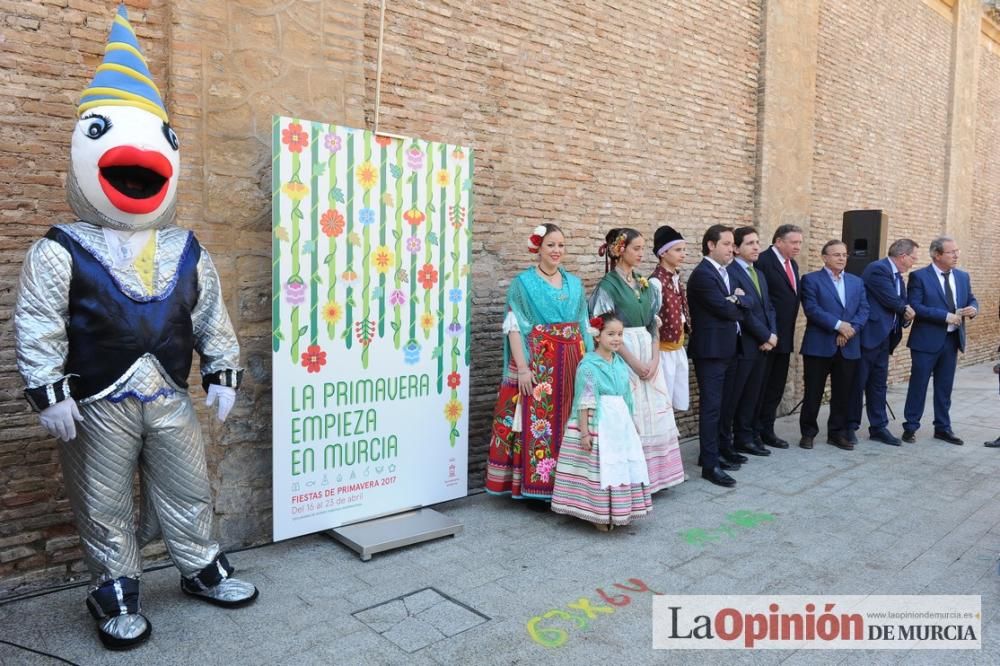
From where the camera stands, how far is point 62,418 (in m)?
2.84

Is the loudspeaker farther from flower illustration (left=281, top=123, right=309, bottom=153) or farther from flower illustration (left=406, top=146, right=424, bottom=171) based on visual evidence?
flower illustration (left=281, top=123, right=309, bottom=153)

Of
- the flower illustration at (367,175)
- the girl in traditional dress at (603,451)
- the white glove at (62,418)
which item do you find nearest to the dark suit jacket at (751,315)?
the girl in traditional dress at (603,451)

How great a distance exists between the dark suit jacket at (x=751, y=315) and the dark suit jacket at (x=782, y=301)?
0.46 m

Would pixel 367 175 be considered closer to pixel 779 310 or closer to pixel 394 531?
pixel 394 531

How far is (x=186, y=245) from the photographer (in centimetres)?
327

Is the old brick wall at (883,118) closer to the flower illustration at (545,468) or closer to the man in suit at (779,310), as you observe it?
the man in suit at (779,310)

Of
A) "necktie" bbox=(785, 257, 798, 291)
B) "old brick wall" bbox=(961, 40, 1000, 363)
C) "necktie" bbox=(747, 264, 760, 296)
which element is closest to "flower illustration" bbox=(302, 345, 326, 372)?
"necktie" bbox=(747, 264, 760, 296)

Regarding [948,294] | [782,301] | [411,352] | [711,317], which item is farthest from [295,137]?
[948,294]

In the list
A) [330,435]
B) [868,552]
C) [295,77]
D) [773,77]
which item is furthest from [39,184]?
→ [773,77]

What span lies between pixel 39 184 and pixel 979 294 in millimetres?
14909

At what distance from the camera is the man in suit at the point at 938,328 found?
274 inches

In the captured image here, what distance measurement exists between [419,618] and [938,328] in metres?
5.85

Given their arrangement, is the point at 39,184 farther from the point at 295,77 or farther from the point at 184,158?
the point at 295,77

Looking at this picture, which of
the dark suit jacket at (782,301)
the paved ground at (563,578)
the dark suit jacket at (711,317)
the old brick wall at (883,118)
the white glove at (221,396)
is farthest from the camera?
the old brick wall at (883,118)
